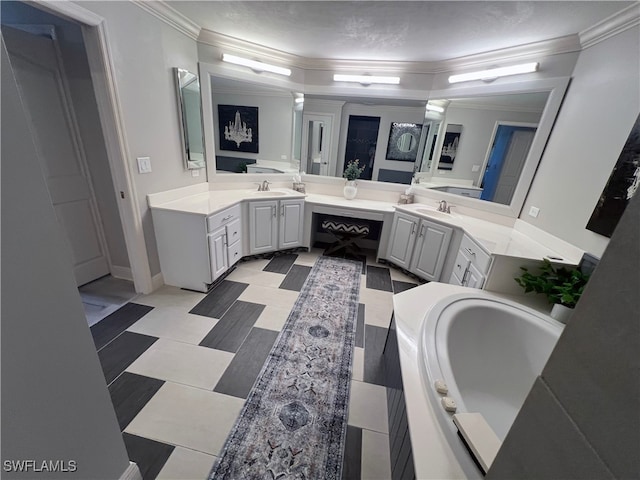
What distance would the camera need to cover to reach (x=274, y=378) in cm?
165

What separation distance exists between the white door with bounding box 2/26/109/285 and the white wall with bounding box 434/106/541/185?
3742 millimetres

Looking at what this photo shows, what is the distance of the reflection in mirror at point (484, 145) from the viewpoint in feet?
7.86

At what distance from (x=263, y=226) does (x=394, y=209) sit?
5.37 feet

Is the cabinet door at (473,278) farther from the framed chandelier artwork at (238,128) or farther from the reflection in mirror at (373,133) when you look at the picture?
the framed chandelier artwork at (238,128)

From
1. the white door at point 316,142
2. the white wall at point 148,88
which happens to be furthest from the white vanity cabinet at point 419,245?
the white wall at point 148,88

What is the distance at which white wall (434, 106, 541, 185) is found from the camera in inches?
104

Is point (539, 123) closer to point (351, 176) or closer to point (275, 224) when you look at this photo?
point (351, 176)

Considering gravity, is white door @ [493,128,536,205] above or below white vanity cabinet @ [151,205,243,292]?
above

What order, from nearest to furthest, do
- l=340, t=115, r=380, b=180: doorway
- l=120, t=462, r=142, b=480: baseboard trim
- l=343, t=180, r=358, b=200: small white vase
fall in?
l=120, t=462, r=142, b=480: baseboard trim < l=340, t=115, r=380, b=180: doorway < l=343, t=180, r=358, b=200: small white vase

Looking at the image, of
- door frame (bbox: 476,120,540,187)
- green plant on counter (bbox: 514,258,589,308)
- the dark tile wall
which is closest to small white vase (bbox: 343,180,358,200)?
door frame (bbox: 476,120,540,187)

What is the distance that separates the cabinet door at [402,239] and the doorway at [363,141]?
836 mm

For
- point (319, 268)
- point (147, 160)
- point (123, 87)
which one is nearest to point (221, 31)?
point (123, 87)

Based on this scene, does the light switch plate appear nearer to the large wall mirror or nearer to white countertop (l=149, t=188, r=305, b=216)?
white countertop (l=149, t=188, r=305, b=216)

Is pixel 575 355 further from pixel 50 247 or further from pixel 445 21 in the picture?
pixel 445 21
